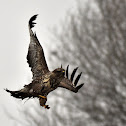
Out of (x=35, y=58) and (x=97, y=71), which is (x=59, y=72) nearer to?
(x=35, y=58)

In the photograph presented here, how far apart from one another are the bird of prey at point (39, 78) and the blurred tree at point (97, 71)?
53.2ft

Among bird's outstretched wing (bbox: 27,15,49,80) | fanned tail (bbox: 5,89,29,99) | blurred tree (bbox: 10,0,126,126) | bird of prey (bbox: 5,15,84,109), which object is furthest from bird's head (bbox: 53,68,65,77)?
blurred tree (bbox: 10,0,126,126)

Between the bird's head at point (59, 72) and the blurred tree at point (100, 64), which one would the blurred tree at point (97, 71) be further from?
the bird's head at point (59, 72)

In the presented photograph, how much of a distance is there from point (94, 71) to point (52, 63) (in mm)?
2046

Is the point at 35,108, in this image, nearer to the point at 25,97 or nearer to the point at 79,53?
the point at 79,53

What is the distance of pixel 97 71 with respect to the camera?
21.7 metres

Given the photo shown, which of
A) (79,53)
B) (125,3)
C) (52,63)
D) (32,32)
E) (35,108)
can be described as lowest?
(32,32)

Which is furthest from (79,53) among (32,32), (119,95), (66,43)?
(32,32)

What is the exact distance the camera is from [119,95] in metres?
21.0

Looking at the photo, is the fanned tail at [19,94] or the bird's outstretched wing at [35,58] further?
the bird's outstretched wing at [35,58]

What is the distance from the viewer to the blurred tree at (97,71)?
21016 mm

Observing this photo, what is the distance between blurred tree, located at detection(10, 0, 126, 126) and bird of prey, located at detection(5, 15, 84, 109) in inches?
639

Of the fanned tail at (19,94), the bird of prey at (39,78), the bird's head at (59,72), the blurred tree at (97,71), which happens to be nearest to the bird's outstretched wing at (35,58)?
the bird of prey at (39,78)

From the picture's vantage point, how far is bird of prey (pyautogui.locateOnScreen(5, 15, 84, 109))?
140 inches
